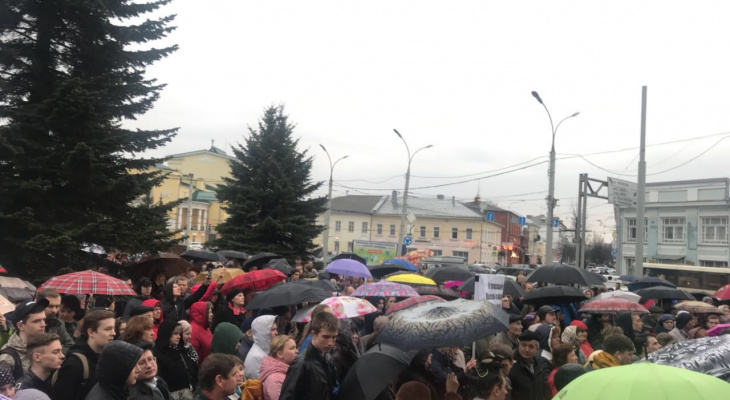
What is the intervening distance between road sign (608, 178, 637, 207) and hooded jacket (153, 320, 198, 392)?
25.5 m

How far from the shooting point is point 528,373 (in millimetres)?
6082

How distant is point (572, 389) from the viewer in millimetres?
2520

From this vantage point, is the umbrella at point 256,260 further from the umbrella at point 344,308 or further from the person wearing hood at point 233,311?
the umbrella at point 344,308

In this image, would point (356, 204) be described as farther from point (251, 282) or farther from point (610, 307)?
point (610, 307)

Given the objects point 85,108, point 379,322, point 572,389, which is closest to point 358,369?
point 379,322

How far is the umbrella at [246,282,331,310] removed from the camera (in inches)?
300

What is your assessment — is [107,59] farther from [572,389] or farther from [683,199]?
[683,199]

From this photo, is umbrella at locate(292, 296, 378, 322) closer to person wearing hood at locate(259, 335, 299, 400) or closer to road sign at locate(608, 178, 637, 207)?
person wearing hood at locate(259, 335, 299, 400)

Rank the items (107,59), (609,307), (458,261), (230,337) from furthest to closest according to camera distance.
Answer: (458,261) < (107,59) < (609,307) < (230,337)

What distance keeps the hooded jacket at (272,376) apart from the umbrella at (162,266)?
7.60m

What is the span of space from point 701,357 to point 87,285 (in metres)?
7.70

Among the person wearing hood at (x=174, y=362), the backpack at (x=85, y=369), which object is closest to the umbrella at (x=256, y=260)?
the person wearing hood at (x=174, y=362)

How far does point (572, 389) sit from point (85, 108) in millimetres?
14423

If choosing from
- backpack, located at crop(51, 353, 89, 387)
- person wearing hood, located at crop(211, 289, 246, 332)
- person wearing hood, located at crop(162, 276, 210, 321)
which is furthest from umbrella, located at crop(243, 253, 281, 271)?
backpack, located at crop(51, 353, 89, 387)
